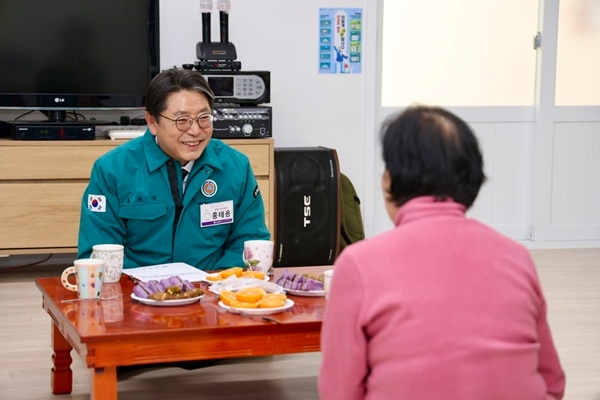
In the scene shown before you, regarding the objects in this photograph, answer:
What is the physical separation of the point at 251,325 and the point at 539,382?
775 millimetres

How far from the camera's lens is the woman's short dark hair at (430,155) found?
1.46 m

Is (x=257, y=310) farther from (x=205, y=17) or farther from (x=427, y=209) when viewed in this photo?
(x=205, y=17)

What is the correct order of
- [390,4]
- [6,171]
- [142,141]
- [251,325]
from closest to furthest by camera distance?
[251,325] → [142,141] → [6,171] → [390,4]

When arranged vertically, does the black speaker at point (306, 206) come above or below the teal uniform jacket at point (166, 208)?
below

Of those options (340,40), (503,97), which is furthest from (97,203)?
(503,97)

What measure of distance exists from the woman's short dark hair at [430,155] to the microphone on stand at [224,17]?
137 inches

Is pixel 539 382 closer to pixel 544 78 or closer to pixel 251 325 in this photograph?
pixel 251 325

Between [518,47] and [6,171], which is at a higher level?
[518,47]

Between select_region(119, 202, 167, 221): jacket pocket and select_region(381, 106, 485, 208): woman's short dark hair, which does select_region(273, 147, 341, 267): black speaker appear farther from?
select_region(381, 106, 485, 208): woman's short dark hair

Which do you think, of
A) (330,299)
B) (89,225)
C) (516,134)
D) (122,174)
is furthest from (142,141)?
(516,134)

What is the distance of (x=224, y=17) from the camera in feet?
16.1

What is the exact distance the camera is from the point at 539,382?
1.51m

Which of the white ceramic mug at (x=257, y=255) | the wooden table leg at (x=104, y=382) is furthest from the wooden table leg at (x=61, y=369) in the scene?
the wooden table leg at (x=104, y=382)

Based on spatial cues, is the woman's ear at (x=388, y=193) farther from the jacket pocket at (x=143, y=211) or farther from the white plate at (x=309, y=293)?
the jacket pocket at (x=143, y=211)
